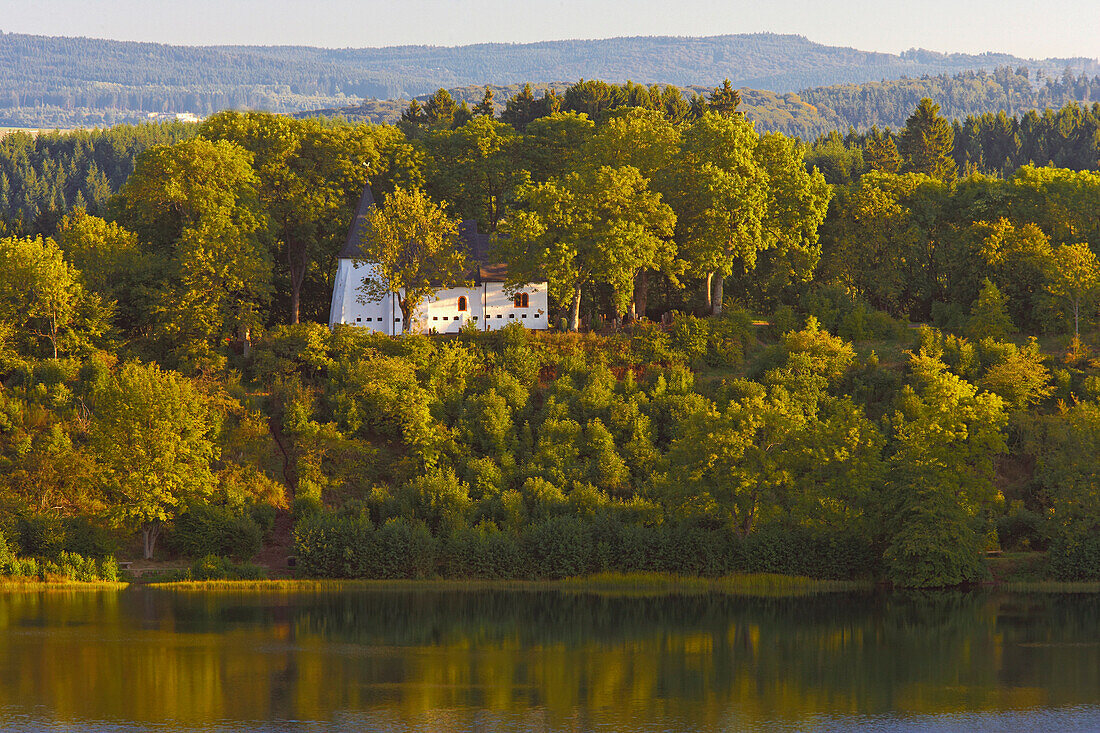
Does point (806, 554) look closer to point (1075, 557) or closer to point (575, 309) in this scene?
point (1075, 557)

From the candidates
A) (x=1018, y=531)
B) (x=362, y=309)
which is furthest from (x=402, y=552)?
(x=1018, y=531)

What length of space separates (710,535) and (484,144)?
3444cm

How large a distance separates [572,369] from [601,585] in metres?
14.5

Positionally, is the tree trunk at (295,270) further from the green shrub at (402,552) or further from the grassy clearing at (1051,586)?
the grassy clearing at (1051,586)

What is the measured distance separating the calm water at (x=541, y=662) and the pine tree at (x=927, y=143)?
67.9m

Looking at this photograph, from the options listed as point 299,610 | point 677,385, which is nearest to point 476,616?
point 299,610

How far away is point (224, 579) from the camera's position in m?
56.1

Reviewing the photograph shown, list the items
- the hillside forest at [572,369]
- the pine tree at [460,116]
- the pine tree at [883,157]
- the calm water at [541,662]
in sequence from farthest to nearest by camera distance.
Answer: the pine tree at [883,157] → the pine tree at [460,116] → the hillside forest at [572,369] → the calm water at [541,662]

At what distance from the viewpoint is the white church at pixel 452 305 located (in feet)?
241

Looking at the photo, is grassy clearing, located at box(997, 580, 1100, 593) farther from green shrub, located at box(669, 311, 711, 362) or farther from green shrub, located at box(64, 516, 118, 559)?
green shrub, located at box(64, 516, 118, 559)

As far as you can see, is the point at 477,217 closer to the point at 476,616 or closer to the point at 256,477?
the point at 256,477

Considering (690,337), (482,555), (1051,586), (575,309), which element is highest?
(575,309)

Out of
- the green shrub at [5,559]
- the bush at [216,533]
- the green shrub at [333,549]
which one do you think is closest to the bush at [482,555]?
the green shrub at [333,549]

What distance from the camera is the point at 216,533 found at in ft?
188
